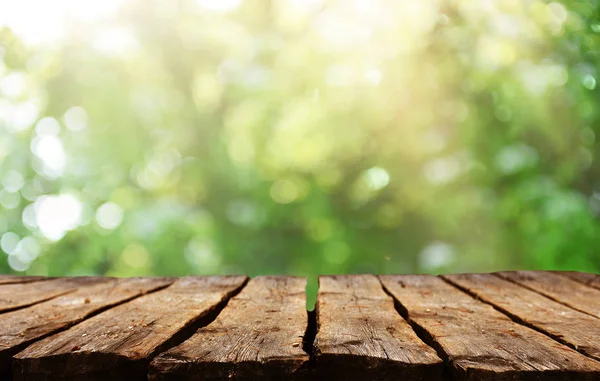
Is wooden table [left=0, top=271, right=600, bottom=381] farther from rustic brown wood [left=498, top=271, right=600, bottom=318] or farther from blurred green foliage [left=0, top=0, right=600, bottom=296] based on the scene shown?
blurred green foliage [left=0, top=0, right=600, bottom=296]

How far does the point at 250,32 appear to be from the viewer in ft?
20.6

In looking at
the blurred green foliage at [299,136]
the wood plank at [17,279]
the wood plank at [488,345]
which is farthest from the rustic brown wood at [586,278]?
the blurred green foliage at [299,136]

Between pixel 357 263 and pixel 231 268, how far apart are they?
4.24 feet

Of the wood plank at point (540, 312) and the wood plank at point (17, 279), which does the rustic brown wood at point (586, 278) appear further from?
the wood plank at point (17, 279)

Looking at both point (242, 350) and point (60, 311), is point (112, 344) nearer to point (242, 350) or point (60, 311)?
point (242, 350)

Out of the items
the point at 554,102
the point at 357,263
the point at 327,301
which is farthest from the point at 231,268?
the point at 327,301

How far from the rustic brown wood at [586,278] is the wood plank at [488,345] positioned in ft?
1.97

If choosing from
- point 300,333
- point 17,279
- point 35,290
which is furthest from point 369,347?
point 17,279

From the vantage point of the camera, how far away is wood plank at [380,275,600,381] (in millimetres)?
798

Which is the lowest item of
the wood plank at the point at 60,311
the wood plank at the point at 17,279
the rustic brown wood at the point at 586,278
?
the rustic brown wood at the point at 586,278

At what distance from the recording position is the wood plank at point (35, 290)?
1.46 m

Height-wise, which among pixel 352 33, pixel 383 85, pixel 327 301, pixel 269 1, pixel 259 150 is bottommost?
pixel 327 301

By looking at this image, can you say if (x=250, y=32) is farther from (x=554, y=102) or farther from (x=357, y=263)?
(x=554, y=102)

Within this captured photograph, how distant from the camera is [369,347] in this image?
90 centimetres
